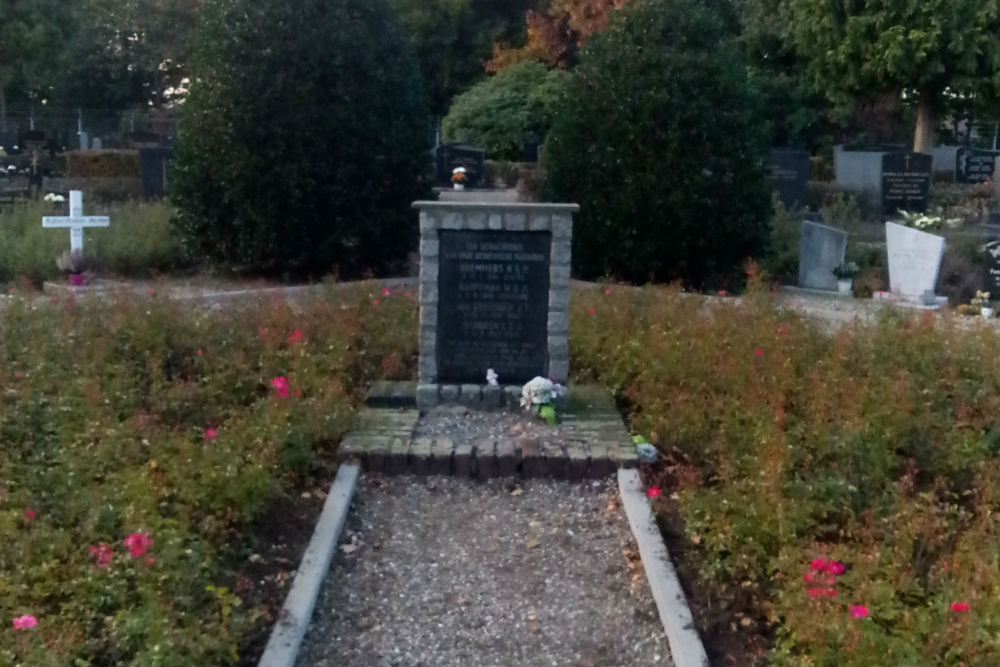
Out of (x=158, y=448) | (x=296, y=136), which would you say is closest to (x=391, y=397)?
(x=158, y=448)

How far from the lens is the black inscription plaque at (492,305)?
7.78 m

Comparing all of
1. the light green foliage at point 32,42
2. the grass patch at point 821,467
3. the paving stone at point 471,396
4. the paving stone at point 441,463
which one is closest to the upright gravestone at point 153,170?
the grass patch at point 821,467

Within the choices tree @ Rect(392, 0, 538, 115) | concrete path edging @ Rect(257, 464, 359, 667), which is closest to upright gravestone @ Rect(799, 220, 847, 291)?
concrete path edging @ Rect(257, 464, 359, 667)

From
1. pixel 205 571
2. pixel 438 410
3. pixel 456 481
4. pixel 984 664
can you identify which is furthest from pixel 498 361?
pixel 984 664

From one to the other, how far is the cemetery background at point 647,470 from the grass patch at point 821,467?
16mm

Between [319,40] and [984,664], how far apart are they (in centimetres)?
991

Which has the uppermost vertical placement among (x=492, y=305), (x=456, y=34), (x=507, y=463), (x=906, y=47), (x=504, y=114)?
(x=456, y=34)

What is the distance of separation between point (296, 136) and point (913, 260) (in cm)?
690

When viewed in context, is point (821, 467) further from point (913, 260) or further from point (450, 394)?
point (913, 260)

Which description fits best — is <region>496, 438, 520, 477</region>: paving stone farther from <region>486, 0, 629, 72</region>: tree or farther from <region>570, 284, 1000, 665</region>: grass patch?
<region>486, 0, 629, 72</region>: tree

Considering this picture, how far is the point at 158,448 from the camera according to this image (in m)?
6.26

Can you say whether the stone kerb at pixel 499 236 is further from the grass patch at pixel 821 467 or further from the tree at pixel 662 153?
the tree at pixel 662 153

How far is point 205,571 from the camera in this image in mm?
5082

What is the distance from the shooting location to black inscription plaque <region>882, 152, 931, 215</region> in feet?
67.5
